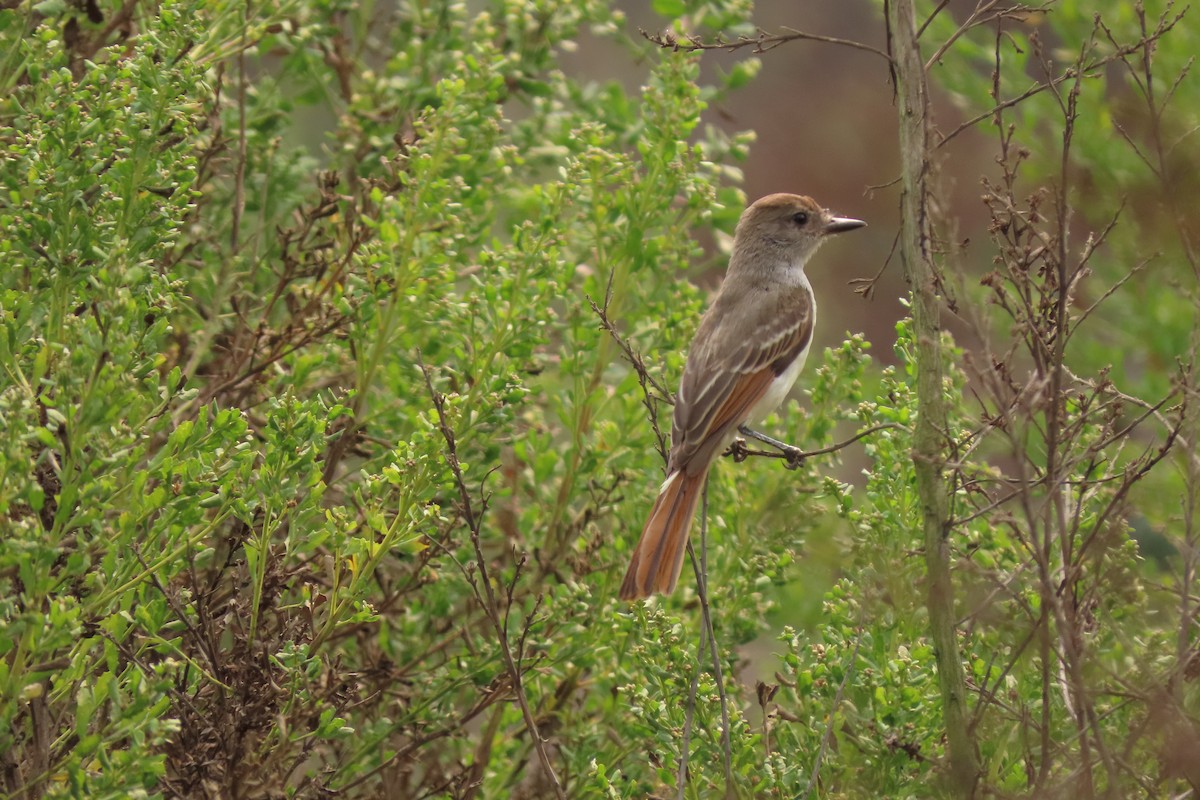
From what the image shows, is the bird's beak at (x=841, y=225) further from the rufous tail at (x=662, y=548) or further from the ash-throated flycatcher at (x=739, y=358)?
the rufous tail at (x=662, y=548)

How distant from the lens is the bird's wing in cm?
513

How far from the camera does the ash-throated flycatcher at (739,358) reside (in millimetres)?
4426

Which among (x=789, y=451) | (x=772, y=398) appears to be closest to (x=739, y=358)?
(x=772, y=398)

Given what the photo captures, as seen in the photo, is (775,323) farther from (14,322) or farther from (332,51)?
(14,322)

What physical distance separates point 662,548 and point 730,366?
1.40 metres

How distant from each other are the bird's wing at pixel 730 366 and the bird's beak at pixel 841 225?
293 millimetres

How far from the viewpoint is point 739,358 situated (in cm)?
568

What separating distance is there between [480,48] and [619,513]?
1.68 metres

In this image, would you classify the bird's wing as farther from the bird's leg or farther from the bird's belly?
the bird's leg

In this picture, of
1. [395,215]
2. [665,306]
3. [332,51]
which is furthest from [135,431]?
[332,51]

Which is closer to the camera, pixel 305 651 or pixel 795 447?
pixel 305 651

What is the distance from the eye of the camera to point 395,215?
14.4ft

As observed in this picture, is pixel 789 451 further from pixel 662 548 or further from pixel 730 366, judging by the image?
pixel 730 366

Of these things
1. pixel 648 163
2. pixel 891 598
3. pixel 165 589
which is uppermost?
pixel 648 163
